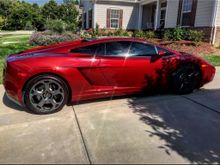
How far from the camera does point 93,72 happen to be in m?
4.45

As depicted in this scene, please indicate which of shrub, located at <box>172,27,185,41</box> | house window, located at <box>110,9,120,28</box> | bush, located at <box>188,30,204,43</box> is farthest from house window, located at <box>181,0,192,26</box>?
house window, located at <box>110,9,120,28</box>

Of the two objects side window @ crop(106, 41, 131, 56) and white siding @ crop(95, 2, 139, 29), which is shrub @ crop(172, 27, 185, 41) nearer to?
white siding @ crop(95, 2, 139, 29)

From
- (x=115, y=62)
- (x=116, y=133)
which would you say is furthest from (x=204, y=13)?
(x=116, y=133)

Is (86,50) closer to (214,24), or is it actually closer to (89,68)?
(89,68)

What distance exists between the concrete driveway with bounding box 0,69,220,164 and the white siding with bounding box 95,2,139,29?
53.8 ft

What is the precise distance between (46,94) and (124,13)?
17801mm

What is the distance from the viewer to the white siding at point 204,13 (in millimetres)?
12820

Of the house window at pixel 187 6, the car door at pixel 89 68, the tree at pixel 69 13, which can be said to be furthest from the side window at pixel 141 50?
the tree at pixel 69 13

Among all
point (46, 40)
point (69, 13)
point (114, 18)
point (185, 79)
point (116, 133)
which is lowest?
point (116, 133)

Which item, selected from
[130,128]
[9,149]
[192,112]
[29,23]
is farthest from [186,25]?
[29,23]

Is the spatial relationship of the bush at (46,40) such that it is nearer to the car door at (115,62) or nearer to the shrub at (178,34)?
the shrub at (178,34)

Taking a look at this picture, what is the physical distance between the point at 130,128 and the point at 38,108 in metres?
1.75

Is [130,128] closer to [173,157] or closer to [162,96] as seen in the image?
[173,157]

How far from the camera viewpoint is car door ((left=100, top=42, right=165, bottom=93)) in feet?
15.1
